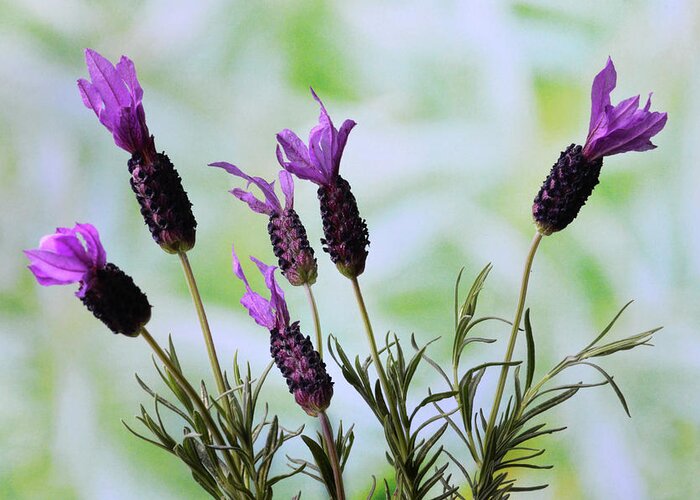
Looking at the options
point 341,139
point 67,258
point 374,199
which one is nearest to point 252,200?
point 341,139

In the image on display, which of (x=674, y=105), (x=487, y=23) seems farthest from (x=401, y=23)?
(x=674, y=105)

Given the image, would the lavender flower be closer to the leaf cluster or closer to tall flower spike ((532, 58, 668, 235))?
the leaf cluster

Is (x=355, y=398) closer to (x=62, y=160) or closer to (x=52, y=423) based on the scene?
(x=52, y=423)

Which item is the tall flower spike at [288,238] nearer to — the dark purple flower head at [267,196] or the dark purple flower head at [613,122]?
the dark purple flower head at [267,196]

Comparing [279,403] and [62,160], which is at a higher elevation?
[62,160]

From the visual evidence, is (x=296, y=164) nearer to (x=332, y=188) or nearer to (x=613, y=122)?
(x=332, y=188)
